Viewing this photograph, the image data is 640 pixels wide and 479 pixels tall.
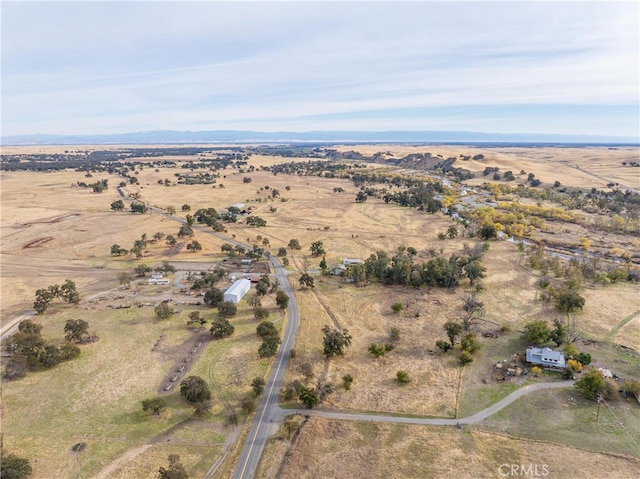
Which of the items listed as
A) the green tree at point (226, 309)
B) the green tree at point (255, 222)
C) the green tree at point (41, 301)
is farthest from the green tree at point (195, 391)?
the green tree at point (255, 222)

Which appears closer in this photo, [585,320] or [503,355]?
[503,355]

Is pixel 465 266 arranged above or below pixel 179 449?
above

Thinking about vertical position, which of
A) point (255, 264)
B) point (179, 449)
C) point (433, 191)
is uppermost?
point (433, 191)

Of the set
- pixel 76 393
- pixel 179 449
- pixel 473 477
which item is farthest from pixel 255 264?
pixel 473 477

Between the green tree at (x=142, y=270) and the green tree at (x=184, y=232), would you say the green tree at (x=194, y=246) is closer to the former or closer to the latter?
the green tree at (x=184, y=232)

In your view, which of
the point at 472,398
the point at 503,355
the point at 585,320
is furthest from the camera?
the point at 585,320

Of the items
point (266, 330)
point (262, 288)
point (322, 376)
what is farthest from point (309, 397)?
point (262, 288)

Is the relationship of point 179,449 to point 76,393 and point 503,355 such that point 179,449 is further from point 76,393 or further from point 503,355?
point 503,355
